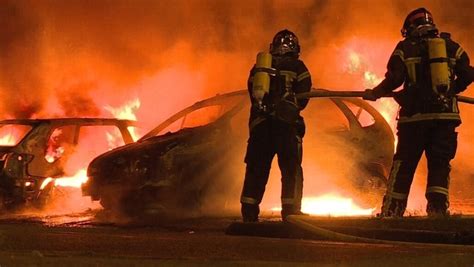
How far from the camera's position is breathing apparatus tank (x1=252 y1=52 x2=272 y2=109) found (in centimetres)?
647

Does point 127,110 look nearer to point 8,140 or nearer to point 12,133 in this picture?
point 12,133

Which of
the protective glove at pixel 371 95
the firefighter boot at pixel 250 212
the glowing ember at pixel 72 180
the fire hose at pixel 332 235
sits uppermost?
the protective glove at pixel 371 95

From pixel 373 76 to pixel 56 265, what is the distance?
10.6 m

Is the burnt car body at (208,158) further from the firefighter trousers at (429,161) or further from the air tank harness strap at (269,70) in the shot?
the firefighter trousers at (429,161)

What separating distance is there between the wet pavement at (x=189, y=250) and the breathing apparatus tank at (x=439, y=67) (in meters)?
1.52

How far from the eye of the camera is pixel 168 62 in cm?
1502

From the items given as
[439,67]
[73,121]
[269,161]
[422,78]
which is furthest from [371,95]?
[73,121]

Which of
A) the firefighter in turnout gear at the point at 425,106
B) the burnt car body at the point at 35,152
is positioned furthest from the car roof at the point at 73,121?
the firefighter in turnout gear at the point at 425,106

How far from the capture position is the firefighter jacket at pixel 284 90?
659cm

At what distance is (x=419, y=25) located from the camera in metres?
6.28

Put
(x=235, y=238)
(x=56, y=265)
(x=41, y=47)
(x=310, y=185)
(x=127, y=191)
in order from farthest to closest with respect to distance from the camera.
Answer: (x=41, y=47) → (x=310, y=185) → (x=127, y=191) → (x=235, y=238) → (x=56, y=265)

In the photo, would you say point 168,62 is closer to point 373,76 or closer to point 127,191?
point 373,76

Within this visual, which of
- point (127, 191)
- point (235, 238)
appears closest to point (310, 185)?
point (127, 191)

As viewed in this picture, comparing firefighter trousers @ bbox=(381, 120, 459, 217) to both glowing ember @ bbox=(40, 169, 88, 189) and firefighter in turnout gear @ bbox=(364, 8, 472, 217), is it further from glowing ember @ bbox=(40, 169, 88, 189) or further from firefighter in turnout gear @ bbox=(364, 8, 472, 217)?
glowing ember @ bbox=(40, 169, 88, 189)
